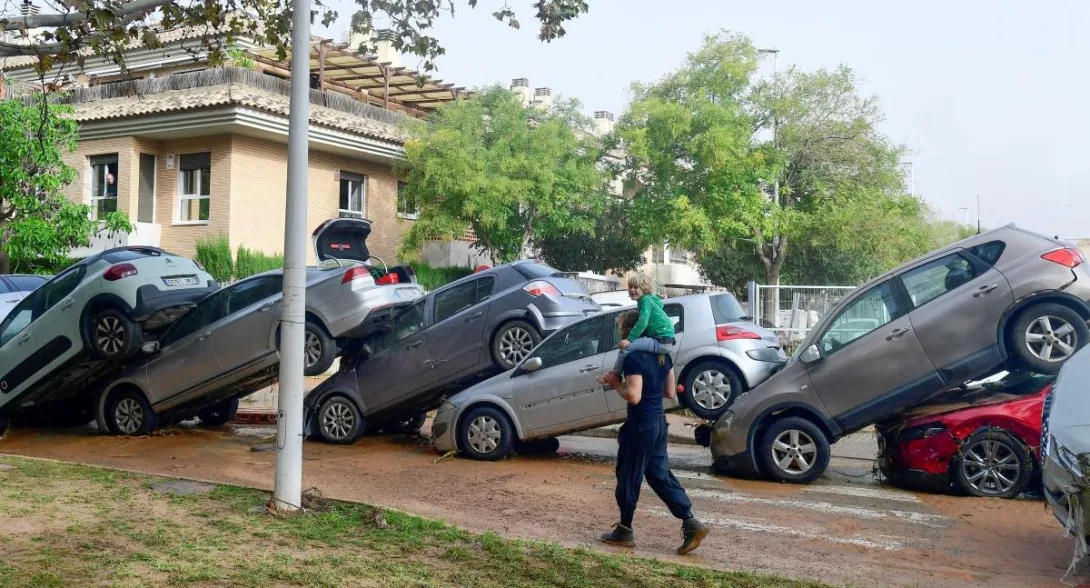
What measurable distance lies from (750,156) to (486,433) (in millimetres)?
19462

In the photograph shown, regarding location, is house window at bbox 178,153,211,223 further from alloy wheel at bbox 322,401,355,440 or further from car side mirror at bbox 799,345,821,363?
car side mirror at bbox 799,345,821,363

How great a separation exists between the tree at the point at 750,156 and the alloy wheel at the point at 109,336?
18417mm

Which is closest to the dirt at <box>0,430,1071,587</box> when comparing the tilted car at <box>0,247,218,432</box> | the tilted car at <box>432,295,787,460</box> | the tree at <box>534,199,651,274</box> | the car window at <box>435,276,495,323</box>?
the tilted car at <box>432,295,787,460</box>

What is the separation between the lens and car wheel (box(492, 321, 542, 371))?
12.3 meters

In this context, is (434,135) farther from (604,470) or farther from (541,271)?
(604,470)

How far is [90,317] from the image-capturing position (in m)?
13.2

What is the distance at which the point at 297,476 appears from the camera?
8.12 metres

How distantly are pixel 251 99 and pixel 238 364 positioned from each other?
41.7 feet

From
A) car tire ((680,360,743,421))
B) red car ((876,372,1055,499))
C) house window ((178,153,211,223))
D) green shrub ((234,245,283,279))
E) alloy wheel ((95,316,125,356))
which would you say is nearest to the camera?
red car ((876,372,1055,499))

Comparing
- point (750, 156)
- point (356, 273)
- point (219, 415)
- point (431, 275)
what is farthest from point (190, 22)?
point (750, 156)

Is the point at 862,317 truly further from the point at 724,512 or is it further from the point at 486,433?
the point at 486,433

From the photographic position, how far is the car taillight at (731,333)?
1137 centimetres

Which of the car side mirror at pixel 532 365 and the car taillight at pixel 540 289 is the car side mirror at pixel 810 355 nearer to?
the car side mirror at pixel 532 365

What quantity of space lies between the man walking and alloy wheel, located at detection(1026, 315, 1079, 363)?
164 inches
